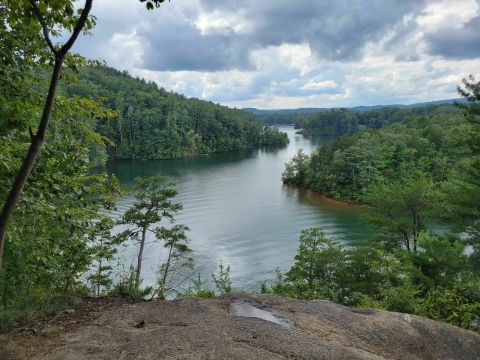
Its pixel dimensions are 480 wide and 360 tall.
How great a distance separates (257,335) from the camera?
4043 millimetres

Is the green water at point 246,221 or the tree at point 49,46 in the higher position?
the tree at point 49,46

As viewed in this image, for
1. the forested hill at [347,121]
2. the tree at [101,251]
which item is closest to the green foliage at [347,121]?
the forested hill at [347,121]

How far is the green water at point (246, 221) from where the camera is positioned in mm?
24641

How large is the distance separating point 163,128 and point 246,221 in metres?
67.9

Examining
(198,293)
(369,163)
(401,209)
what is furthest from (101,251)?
(369,163)

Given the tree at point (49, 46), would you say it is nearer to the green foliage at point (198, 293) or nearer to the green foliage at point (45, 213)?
the green foliage at point (45, 213)

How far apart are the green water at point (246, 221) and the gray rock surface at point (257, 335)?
1620 centimetres

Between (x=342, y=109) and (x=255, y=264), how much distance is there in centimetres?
14357

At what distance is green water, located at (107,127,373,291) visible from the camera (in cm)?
2464

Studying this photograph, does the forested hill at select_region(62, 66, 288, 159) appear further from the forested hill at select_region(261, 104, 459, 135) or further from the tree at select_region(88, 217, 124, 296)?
the tree at select_region(88, 217, 124, 296)

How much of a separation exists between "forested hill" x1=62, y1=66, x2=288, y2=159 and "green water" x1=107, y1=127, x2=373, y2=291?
86.3ft

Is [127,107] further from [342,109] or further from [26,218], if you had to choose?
[26,218]

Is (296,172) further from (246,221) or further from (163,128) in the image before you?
(163,128)

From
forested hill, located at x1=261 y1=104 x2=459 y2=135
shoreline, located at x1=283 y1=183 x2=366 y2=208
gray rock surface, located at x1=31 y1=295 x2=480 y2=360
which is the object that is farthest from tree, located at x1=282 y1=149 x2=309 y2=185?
forested hill, located at x1=261 y1=104 x2=459 y2=135
